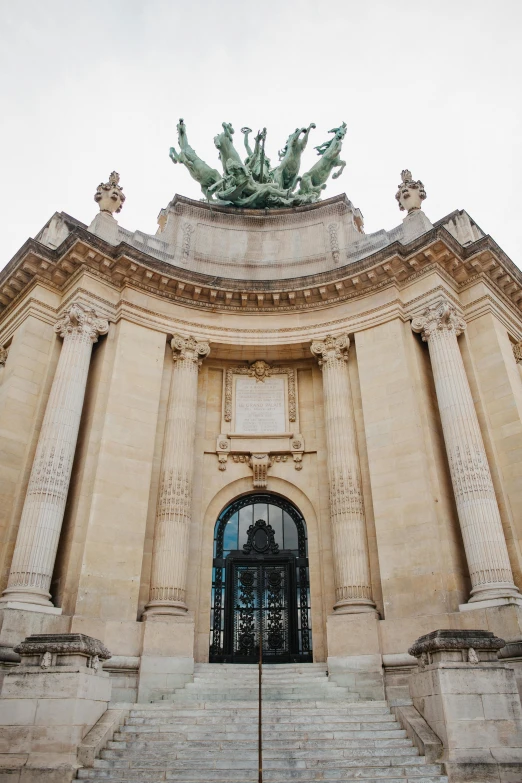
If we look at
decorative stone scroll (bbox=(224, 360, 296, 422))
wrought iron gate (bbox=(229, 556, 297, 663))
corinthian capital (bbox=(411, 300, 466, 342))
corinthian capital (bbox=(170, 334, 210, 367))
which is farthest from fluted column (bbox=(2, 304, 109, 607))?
corinthian capital (bbox=(411, 300, 466, 342))

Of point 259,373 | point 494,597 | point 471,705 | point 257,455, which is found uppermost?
point 259,373

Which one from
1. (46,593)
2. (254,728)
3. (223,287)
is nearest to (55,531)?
(46,593)

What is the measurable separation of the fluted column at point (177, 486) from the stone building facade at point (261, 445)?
6 cm

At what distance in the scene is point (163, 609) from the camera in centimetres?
1497

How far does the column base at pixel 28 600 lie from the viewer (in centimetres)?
1329

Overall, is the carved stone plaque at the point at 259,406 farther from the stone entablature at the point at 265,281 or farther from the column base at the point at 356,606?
the column base at the point at 356,606

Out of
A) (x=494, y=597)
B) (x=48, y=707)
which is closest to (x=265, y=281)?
(x=494, y=597)

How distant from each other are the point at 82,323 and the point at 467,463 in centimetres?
1159

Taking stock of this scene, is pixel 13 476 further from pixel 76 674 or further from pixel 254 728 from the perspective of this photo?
pixel 254 728

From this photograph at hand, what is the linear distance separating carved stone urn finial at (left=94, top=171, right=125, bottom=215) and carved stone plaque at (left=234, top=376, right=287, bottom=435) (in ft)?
24.2

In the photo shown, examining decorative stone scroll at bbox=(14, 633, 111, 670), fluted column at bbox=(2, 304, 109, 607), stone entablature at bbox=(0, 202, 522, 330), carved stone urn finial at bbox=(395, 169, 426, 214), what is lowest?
decorative stone scroll at bbox=(14, 633, 111, 670)

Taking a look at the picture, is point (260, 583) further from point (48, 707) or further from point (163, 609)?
point (48, 707)

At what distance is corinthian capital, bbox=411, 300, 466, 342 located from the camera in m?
17.5

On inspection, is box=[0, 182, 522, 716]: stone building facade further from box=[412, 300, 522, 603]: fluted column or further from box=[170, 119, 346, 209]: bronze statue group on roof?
box=[170, 119, 346, 209]: bronze statue group on roof
